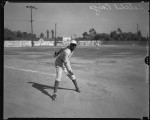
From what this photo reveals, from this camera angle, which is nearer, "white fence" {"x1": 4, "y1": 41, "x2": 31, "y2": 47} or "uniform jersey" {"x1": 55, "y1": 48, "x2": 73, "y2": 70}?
"uniform jersey" {"x1": 55, "y1": 48, "x2": 73, "y2": 70}

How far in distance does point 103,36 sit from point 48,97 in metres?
63.5

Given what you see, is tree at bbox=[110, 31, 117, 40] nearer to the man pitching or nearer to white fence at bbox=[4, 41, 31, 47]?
white fence at bbox=[4, 41, 31, 47]

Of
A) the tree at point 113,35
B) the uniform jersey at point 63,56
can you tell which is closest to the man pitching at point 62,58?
the uniform jersey at point 63,56

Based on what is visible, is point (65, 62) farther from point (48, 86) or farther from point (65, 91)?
point (48, 86)

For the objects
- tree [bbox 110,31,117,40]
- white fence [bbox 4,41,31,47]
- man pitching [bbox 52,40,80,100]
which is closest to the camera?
man pitching [bbox 52,40,80,100]

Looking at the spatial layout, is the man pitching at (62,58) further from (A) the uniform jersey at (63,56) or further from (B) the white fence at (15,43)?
(B) the white fence at (15,43)

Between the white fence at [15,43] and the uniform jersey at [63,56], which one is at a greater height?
the white fence at [15,43]

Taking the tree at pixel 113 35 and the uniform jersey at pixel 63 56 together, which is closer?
the uniform jersey at pixel 63 56

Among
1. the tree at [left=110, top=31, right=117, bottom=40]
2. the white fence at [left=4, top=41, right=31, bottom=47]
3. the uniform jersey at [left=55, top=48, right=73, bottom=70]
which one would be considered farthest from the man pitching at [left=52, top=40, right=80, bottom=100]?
the tree at [left=110, top=31, right=117, bottom=40]

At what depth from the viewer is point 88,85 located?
21.2ft

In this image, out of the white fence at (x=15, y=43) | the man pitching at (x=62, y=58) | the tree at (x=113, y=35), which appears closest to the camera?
the man pitching at (x=62, y=58)

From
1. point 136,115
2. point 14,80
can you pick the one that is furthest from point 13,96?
point 136,115

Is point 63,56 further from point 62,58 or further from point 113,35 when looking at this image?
point 113,35

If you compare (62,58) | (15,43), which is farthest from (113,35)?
(62,58)
